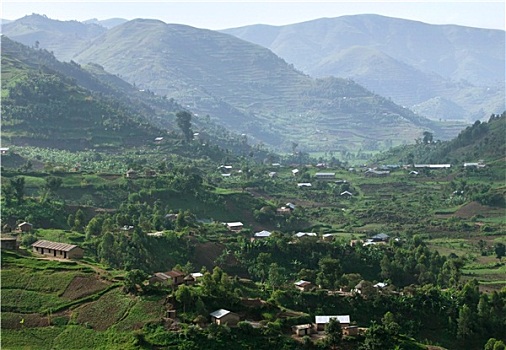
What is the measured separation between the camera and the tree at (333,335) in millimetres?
42766

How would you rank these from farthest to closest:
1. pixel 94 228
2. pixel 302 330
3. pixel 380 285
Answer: pixel 94 228
pixel 380 285
pixel 302 330

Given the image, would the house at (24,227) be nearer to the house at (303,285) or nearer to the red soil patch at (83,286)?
the red soil patch at (83,286)

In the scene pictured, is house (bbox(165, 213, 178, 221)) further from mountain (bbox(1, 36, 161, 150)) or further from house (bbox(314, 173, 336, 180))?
house (bbox(314, 173, 336, 180))

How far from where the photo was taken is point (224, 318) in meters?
43.2

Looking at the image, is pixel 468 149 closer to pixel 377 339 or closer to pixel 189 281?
pixel 189 281

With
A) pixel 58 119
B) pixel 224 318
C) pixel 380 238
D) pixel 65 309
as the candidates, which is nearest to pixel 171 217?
pixel 380 238

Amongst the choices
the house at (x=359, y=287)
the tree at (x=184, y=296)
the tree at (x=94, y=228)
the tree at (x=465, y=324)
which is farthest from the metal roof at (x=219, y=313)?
the tree at (x=94, y=228)

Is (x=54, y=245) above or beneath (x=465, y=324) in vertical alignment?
above

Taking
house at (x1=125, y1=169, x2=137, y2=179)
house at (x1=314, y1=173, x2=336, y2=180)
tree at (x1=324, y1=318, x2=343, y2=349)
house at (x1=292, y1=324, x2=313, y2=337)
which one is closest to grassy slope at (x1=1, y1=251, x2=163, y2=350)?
house at (x1=292, y1=324, x2=313, y2=337)

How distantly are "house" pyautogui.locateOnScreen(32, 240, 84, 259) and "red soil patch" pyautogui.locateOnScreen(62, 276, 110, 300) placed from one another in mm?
5919

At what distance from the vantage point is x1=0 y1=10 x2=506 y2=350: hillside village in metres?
43.9

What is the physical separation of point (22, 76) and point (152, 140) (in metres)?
31.3

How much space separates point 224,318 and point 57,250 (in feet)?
55.9

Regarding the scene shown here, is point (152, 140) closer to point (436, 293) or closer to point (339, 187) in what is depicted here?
point (339, 187)
